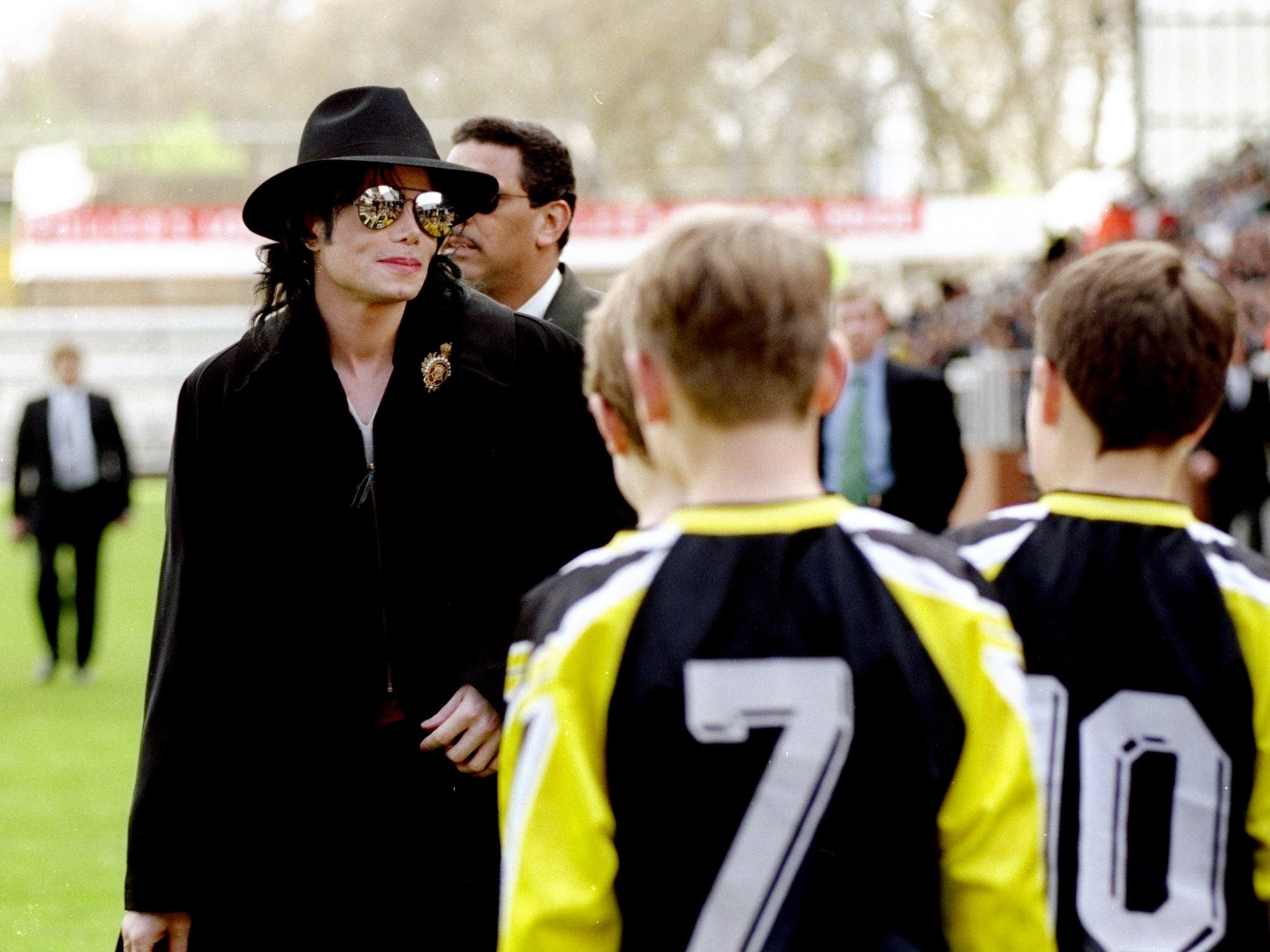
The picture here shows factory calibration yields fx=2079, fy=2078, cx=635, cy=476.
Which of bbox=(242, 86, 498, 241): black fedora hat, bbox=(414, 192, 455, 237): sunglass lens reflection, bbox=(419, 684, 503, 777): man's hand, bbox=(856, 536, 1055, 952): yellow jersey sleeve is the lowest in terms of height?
bbox=(419, 684, 503, 777): man's hand

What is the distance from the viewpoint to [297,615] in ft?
11.1

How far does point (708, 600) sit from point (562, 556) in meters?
1.23

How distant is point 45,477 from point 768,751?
1149 cm

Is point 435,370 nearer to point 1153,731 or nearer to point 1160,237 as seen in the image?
point 1153,731

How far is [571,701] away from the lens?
233 cm

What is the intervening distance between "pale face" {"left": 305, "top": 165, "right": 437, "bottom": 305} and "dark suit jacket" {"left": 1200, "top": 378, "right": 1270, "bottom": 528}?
10205mm

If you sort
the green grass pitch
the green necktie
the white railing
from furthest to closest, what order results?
the white railing
the green necktie
the green grass pitch

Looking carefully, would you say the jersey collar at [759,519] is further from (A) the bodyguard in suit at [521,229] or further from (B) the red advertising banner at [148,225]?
(B) the red advertising banner at [148,225]

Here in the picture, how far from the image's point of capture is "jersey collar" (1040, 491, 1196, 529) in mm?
2932

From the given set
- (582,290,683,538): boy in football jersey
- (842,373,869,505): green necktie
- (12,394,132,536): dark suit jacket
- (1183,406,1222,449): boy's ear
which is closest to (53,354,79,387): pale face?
(12,394,132,536): dark suit jacket

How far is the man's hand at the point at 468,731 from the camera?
3307mm

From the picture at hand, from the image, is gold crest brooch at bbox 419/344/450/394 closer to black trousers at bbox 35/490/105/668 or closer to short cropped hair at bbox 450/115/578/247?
short cropped hair at bbox 450/115/578/247

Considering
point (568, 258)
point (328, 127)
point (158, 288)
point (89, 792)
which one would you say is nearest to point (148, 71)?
point (158, 288)

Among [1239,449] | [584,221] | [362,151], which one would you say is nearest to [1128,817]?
[362,151]
